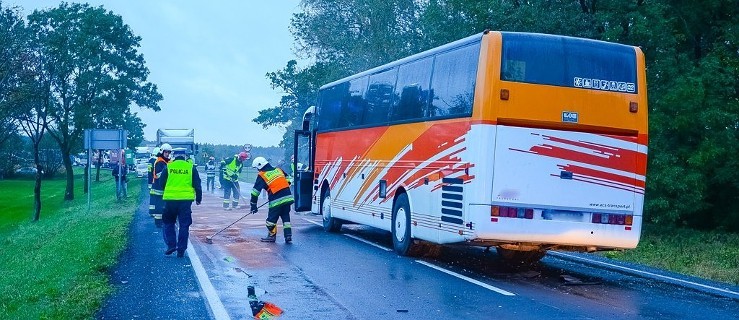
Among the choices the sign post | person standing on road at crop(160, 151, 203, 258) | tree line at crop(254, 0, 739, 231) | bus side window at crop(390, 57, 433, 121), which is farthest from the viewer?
the sign post

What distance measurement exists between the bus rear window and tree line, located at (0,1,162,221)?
2632 cm

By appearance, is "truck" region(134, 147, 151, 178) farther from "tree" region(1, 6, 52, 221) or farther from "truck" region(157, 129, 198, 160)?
"tree" region(1, 6, 52, 221)

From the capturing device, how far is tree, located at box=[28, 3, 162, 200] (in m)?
45.1

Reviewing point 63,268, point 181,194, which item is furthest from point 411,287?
point 63,268

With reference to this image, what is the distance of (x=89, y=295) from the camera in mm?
9820

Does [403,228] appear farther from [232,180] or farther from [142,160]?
[142,160]

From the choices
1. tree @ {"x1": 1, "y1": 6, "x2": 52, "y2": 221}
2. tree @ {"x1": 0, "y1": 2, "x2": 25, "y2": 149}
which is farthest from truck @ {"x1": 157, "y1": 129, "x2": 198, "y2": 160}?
tree @ {"x1": 0, "y1": 2, "x2": 25, "y2": 149}

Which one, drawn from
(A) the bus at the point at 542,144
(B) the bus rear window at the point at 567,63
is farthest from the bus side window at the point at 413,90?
(B) the bus rear window at the point at 567,63

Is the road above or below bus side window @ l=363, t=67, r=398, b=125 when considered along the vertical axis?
below

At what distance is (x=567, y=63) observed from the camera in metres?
12.3

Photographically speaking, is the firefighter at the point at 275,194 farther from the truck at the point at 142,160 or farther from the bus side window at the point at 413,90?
the truck at the point at 142,160

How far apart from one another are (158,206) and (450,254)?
20.6 ft

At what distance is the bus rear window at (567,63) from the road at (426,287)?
282 cm

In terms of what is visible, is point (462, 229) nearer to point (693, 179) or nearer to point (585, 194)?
point (585, 194)
